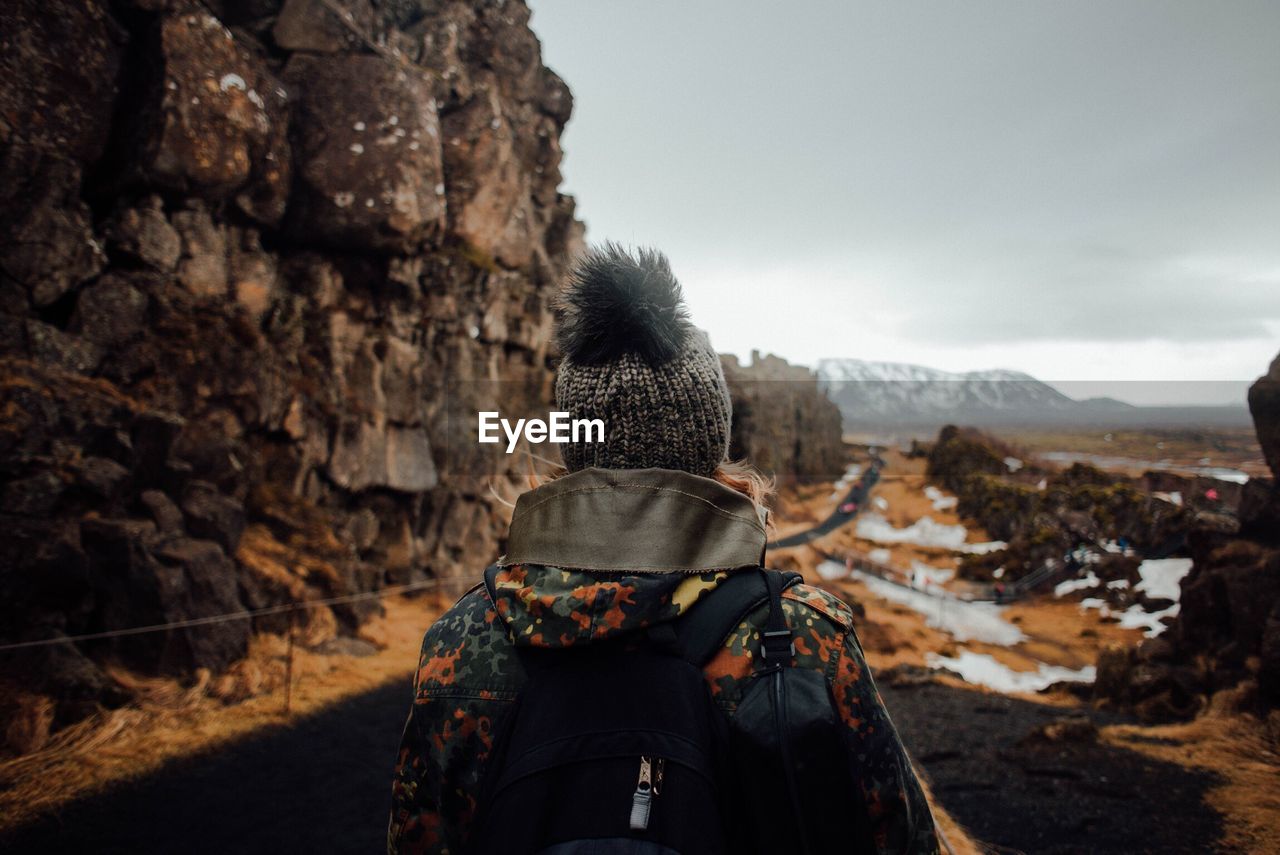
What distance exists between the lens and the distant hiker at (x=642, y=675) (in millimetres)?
1238

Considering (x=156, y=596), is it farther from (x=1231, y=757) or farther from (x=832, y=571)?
(x=832, y=571)

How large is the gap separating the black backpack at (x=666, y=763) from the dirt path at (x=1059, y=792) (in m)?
7.29

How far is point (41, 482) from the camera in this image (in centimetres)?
775

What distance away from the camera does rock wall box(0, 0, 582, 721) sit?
27.6 ft

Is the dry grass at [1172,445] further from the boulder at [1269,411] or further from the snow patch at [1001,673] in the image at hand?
the snow patch at [1001,673]

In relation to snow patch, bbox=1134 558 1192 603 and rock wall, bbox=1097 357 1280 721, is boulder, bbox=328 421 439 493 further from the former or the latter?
snow patch, bbox=1134 558 1192 603

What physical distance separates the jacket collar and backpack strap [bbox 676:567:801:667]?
54mm

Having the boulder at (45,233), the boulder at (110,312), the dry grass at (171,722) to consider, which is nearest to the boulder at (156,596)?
the dry grass at (171,722)

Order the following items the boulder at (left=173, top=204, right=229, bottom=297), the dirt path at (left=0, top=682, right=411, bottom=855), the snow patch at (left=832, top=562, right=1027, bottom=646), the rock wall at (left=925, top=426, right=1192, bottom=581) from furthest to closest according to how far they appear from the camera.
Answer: the rock wall at (left=925, top=426, right=1192, bottom=581) < the snow patch at (left=832, top=562, right=1027, bottom=646) < the boulder at (left=173, top=204, right=229, bottom=297) < the dirt path at (left=0, top=682, right=411, bottom=855)

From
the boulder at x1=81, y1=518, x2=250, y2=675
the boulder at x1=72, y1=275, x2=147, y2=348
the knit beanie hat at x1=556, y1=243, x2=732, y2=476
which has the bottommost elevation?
the boulder at x1=81, y1=518, x2=250, y2=675

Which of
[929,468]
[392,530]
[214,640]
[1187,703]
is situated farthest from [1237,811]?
[929,468]

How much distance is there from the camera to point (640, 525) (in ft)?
5.11

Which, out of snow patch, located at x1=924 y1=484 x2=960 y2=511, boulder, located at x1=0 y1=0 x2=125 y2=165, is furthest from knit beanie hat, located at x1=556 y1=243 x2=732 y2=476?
snow patch, located at x1=924 y1=484 x2=960 y2=511

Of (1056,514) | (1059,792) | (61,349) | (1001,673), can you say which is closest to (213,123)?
(61,349)
